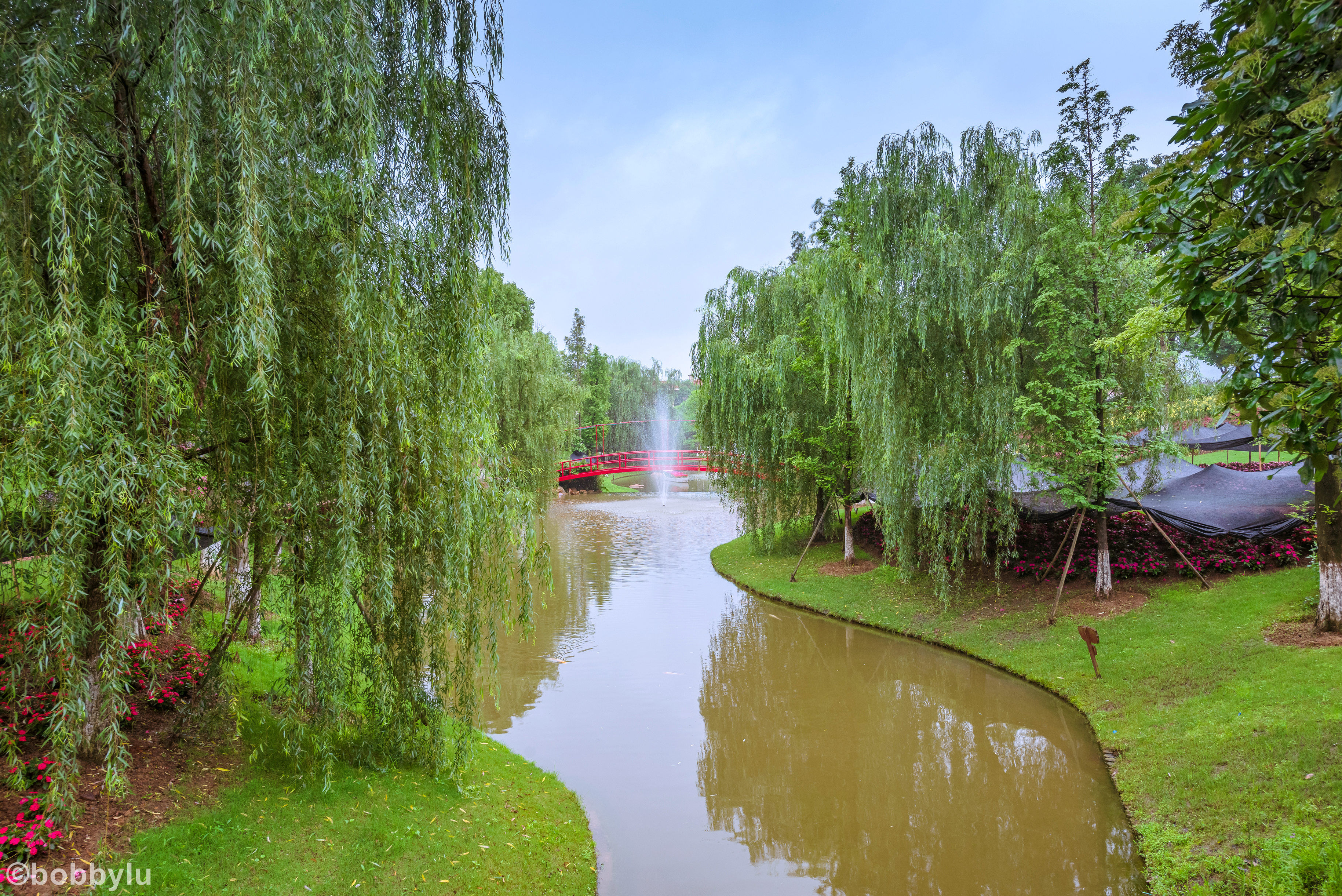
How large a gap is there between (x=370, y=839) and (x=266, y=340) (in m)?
3.44

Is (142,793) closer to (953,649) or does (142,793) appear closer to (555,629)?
(555,629)

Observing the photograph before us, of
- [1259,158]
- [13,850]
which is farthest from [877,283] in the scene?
[13,850]

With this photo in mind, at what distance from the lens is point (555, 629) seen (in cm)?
1202

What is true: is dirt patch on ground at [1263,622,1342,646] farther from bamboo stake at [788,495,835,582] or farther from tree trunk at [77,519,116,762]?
tree trunk at [77,519,116,762]

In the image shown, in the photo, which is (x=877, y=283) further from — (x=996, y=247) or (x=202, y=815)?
(x=202, y=815)

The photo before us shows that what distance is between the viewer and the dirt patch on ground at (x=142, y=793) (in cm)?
356

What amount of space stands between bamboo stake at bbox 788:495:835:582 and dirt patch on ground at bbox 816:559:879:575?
0.51 m

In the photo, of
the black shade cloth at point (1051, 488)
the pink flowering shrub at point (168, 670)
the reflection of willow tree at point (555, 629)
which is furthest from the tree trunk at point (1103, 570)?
the pink flowering shrub at point (168, 670)

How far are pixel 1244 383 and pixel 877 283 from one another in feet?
26.0

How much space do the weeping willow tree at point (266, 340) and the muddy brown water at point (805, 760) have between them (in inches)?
89.0

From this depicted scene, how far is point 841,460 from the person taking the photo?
46.4 ft

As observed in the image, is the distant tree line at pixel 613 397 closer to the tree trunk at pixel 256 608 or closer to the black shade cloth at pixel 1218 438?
the black shade cloth at pixel 1218 438

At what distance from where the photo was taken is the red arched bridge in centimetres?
3372

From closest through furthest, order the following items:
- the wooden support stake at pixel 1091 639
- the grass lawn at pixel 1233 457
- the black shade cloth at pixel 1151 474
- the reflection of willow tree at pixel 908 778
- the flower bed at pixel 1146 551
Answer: the reflection of willow tree at pixel 908 778 → the wooden support stake at pixel 1091 639 → the flower bed at pixel 1146 551 → the black shade cloth at pixel 1151 474 → the grass lawn at pixel 1233 457
